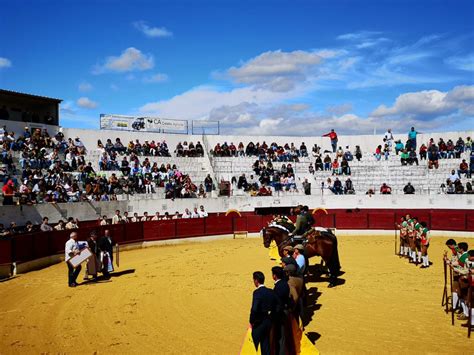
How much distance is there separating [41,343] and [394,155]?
27.6 meters

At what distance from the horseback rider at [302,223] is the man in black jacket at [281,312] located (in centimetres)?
613

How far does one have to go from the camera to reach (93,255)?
1407 cm

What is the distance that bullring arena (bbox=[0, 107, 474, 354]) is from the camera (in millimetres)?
8852

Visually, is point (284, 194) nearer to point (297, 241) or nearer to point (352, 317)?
point (297, 241)

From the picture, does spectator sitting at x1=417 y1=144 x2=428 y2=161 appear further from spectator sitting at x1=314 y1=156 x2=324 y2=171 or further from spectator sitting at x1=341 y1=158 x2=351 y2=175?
spectator sitting at x1=314 y1=156 x2=324 y2=171

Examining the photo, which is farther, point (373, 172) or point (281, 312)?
point (373, 172)

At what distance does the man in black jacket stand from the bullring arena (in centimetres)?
48

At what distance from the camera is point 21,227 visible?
18.4 meters

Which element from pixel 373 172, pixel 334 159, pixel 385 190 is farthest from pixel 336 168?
pixel 385 190

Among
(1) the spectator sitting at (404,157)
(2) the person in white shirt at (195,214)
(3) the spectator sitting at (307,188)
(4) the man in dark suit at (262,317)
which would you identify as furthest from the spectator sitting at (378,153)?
(4) the man in dark suit at (262,317)

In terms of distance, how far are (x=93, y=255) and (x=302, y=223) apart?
6.31 m

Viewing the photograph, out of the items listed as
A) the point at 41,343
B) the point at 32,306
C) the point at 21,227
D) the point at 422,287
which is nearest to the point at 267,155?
the point at 21,227

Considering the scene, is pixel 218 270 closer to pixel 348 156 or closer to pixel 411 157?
pixel 348 156

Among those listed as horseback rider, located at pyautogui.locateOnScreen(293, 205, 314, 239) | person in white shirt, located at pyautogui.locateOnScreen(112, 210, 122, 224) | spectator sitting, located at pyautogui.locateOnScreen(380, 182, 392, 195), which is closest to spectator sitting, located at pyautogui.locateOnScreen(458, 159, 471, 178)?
spectator sitting, located at pyautogui.locateOnScreen(380, 182, 392, 195)
